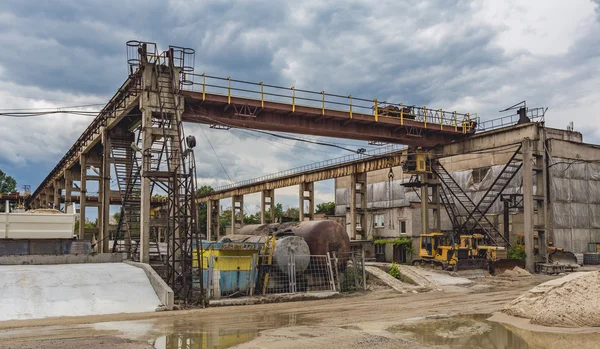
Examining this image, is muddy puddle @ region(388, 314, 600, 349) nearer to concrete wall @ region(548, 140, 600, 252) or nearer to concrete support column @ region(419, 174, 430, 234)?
concrete support column @ region(419, 174, 430, 234)

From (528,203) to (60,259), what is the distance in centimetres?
2466

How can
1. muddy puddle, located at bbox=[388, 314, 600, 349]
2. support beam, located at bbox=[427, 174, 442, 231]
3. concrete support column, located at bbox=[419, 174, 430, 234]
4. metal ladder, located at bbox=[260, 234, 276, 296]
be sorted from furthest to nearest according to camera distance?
support beam, located at bbox=[427, 174, 442, 231]
concrete support column, located at bbox=[419, 174, 430, 234]
metal ladder, located at bbox=[260, 234, 276, 296]
muddy puddle, located at bbox=[388, 314, 600, 349]

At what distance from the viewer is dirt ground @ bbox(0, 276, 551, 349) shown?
10859mm

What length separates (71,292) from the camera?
1552cm

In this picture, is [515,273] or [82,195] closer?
[515,273]

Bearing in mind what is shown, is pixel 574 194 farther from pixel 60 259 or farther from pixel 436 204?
pixel 60 259

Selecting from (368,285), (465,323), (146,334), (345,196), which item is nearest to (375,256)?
(368,285)

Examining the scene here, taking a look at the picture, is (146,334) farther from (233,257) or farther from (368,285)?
(368,285)

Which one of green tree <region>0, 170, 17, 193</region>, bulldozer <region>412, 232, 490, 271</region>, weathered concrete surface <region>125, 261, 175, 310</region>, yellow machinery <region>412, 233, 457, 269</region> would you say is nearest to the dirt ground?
weathered concrete surface <region>125, 261, 175, 310</region>

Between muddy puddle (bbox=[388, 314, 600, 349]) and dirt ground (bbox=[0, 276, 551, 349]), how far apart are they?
1.82 ft

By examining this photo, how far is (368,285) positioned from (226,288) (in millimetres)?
6962

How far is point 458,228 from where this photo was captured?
111ft

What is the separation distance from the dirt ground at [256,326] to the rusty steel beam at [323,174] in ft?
57.7

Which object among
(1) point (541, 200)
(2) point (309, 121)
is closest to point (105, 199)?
(2) point (309, 121)
